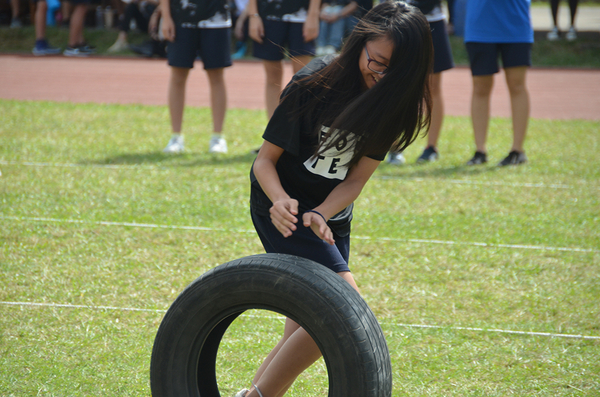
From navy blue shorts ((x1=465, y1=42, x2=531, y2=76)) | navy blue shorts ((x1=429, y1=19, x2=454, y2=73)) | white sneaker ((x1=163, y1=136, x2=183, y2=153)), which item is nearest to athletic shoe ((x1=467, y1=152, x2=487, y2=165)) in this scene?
navy blue shorts ((x1=465, y1=42, x2=531, y2=76))

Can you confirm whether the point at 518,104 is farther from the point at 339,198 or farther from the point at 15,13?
the point at 15,13

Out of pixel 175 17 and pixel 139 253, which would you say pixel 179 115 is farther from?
pixel 139 253

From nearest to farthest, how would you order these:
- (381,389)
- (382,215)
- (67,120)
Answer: (381,389) → (382,215) → (67,120)

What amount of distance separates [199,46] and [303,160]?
12.4ft

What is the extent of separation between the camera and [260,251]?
144 inches

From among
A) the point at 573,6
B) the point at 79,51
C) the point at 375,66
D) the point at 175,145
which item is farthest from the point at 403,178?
the point at 573,6

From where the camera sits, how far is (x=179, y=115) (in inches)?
226

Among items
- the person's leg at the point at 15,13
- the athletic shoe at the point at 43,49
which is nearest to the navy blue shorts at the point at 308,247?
the athletic shoe at the point at 43,49

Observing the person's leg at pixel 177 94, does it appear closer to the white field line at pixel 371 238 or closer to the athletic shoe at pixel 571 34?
the white field line at pixel 371 238

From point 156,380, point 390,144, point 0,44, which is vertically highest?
point 390,144

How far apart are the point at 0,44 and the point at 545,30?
1306 cm

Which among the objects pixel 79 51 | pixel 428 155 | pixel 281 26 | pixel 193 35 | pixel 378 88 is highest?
pixel 378 88

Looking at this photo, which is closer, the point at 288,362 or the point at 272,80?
the point at 288,362

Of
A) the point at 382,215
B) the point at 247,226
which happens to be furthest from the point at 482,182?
the point at 247,226
